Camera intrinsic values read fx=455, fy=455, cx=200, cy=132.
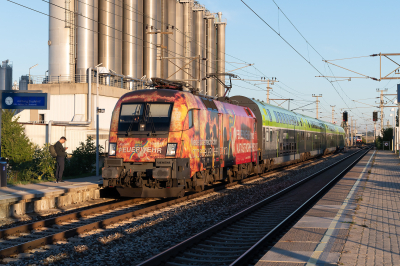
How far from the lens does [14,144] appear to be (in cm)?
2652

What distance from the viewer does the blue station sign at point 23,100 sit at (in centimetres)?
1573

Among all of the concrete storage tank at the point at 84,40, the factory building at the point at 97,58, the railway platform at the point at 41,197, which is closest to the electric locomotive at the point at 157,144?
the railway platform at the point at 41,197

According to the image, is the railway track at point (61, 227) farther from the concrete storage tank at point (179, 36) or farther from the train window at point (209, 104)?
the concrete storage tank at point (179, 36)

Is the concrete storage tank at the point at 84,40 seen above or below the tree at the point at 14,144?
above

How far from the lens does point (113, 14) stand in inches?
1762

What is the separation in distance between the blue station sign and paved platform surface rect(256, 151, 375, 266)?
1010 centimetres

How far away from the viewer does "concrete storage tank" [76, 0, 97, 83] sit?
4172cm

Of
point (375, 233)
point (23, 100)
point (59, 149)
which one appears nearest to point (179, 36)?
point (59, 149)

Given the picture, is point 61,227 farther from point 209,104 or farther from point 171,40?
point 171,40

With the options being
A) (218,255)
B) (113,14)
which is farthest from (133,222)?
(113,14)

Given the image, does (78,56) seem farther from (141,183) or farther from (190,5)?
(141,183)

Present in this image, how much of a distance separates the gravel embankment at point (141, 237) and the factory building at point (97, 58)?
1360cm

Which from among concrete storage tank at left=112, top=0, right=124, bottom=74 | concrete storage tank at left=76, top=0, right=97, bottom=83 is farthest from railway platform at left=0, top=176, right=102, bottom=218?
concrete storage tank at left=112, top=0, right=124, bottom=74

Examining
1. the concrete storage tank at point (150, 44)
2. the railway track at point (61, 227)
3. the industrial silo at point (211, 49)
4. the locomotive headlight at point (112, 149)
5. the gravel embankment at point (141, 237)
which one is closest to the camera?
the gravel embankment at point (141, 237)
